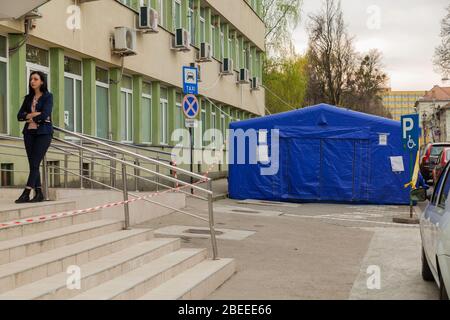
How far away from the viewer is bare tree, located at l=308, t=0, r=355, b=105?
171 ft

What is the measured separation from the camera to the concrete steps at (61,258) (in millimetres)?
5463

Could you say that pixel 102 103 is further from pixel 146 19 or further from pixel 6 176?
pixel 6 176

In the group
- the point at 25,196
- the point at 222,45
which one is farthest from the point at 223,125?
the point at 25,196

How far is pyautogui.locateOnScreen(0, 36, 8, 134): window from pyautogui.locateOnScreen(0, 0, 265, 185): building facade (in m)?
0.02

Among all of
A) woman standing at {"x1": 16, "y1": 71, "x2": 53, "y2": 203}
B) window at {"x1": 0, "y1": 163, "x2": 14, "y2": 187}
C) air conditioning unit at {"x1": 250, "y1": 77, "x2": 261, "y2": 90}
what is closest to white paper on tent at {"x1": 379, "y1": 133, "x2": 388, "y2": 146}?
window at {"x1": 0, "y1": 163, "x2": 14, "y2": 187}

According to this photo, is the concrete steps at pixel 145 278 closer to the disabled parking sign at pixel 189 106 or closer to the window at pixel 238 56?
the disabled parking sign at pixel 189 106

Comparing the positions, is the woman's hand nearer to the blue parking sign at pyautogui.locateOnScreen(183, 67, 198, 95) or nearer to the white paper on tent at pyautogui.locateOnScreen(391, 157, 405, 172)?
the blue parking sign at pyautogui.locateOnScreen(183, 67, 198, 95)

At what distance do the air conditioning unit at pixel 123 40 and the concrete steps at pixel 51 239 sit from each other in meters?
8.73

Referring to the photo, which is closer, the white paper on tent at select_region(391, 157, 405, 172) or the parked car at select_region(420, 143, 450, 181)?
the white paper on tent at select_region(391, 157, 405, 172)

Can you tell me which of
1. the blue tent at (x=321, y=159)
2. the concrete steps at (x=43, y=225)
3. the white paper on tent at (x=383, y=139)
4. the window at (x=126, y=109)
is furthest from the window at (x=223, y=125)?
the concrete steps at (x=43, y=225)

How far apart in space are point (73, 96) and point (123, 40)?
2105 mm
